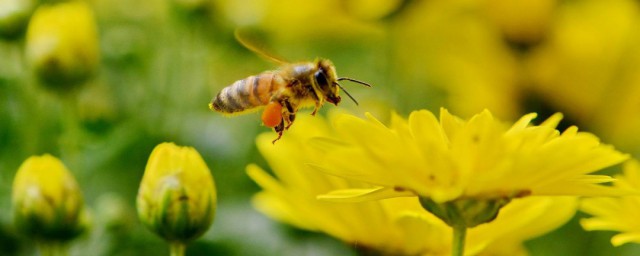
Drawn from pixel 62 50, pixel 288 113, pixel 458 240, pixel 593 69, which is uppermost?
pixel 593 69

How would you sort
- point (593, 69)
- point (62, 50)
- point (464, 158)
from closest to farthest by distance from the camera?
point (464, 158), point (62, 50), point (593, 69)

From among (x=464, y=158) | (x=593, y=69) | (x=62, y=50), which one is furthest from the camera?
(x=593, y=69)

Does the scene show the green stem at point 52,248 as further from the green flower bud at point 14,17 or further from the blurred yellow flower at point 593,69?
the blurred yellow flower at point 593,69

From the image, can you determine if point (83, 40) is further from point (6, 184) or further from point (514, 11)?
point (514, 11)

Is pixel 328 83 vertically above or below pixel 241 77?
below

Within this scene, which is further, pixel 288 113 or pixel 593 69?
pixel 593 69

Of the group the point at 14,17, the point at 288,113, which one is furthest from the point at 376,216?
the point at 14,17

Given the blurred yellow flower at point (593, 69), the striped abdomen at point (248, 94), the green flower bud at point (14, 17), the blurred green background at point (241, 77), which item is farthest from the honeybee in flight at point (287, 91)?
the blurred yellow flower at point (593, 69)

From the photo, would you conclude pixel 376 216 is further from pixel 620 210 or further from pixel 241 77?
pixel 241 77
